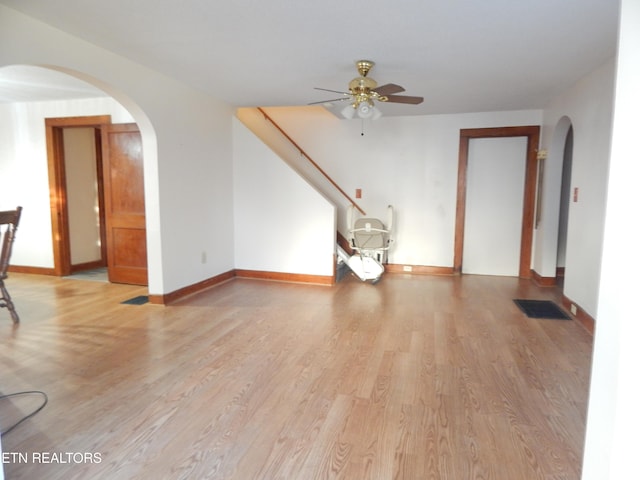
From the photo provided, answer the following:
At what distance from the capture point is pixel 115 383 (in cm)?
248

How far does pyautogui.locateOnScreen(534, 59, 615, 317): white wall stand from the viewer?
3398 mm

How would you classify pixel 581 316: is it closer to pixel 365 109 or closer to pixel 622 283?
pixel 365 109

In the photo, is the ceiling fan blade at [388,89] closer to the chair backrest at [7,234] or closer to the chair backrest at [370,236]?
the chair backrest at [370,236]

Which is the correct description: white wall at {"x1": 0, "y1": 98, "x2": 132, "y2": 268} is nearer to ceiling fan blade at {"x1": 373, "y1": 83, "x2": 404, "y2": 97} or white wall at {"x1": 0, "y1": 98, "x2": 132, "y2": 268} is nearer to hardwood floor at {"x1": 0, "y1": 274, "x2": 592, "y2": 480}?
hardwood floor at {"x1": 0, "y1": 274, "x2": 592, "y2": 480}

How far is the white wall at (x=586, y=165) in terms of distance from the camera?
3.40 meters

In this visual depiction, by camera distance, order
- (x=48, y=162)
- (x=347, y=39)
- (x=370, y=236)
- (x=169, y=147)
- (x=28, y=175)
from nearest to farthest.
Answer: (x=347, y=39) < (x=169, y=147) < (x=370, y=236) < (x=48, y=162) < (x=28, y=175)

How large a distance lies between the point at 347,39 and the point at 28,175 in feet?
16.8

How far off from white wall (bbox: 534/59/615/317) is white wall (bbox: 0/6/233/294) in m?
4.08

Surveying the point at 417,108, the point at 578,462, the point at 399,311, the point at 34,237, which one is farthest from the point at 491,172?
the point at 34,237

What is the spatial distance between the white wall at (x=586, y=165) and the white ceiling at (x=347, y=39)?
0.21 meters

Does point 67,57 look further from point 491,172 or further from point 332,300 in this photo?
Answer: point 491,172

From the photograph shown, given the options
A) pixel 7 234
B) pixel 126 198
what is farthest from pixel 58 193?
pixel 7 234

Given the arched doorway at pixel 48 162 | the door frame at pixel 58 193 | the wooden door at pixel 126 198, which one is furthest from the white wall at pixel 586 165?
the door frame at pixel 58 193

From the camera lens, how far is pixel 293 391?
7.93 feet
